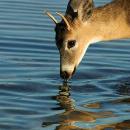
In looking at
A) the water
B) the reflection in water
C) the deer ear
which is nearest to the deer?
the deer ear

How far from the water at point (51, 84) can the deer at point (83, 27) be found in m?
0.49

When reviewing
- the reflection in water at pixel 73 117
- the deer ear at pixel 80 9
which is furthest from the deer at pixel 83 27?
the reflection in water at pixel 73 117

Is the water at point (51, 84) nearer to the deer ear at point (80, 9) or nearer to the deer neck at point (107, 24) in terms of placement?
the deer neck at point (107, 24)

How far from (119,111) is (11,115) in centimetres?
178

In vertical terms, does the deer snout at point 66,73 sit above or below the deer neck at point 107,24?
below

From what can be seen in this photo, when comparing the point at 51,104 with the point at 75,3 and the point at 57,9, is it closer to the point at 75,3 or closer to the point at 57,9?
the point at 75,3

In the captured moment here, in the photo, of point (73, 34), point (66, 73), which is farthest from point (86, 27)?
point (66, 73)

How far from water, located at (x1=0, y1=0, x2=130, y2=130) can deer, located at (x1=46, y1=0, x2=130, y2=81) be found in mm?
495

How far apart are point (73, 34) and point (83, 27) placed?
0.31 meters

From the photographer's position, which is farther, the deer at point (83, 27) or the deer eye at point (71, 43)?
the deer eye at point (71, 43)

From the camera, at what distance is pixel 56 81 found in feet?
47.2

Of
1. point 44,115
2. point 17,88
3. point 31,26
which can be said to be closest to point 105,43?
point 31,26

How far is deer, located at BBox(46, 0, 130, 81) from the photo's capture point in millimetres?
14078

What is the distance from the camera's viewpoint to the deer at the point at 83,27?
46.2 ft
